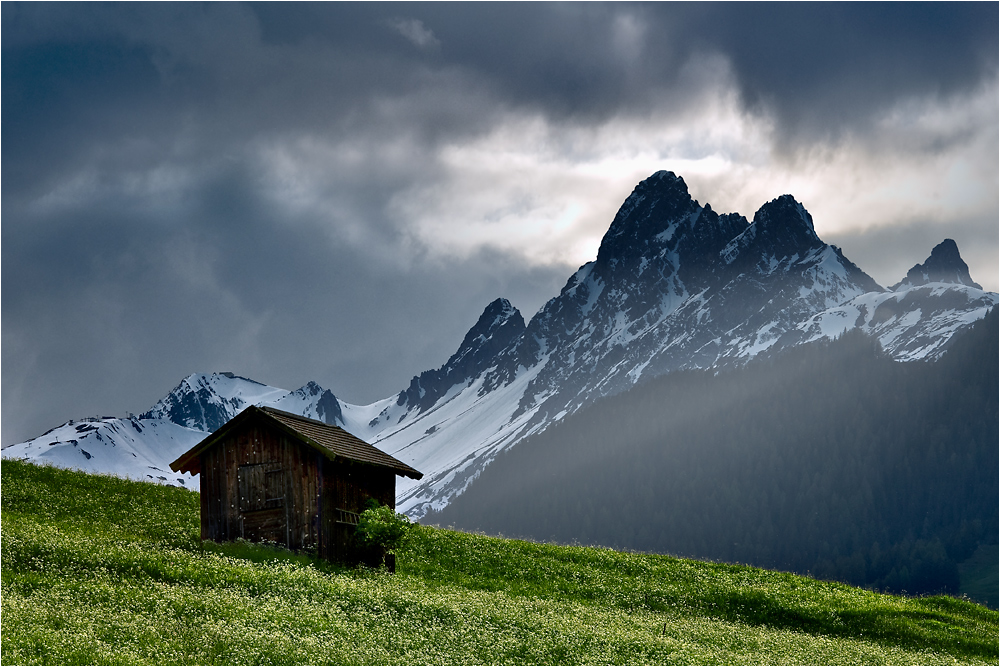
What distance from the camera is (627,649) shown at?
882 inches

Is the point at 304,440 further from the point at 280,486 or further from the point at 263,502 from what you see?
the point at 263,502

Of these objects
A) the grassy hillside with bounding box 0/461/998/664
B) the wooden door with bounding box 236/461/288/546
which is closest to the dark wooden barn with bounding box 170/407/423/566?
the wooden door with bounding box 236/461/288/546

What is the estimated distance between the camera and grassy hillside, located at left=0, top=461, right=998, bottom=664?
1877 centimetres

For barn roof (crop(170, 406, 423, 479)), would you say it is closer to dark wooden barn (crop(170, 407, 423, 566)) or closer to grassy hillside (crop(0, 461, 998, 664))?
dark wooden barn (crop(170, 407, 423, 566))

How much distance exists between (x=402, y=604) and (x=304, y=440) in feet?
29.3

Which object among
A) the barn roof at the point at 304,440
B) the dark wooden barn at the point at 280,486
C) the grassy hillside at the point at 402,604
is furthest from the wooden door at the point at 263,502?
the barn roof at the point at 304,440

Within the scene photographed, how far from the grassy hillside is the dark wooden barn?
1.15 m

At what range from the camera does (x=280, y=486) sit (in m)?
31.5

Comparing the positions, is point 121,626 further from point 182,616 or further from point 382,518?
point 382,518

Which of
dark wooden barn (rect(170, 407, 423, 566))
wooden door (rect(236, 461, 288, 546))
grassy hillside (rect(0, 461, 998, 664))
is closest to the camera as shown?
grassy hillside (rect(0, 461, 998, 664))

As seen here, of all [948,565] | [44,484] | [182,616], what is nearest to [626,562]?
[182,616]

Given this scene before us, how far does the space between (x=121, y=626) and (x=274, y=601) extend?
4.65m

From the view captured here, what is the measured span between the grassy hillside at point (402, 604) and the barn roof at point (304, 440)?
3488mm

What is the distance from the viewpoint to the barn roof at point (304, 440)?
102ft
